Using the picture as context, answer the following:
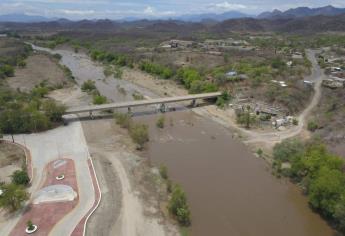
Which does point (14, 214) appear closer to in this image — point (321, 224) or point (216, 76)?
point (321, 224)

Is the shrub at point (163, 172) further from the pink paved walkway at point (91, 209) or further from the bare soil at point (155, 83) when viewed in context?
the bare soil at point (155, 83)

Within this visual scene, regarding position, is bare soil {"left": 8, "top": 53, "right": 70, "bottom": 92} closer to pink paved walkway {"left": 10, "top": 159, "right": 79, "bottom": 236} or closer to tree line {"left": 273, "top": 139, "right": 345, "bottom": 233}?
pink paved walkway {"left": 10, "top": 159, "right": 79, "bottom": 236}

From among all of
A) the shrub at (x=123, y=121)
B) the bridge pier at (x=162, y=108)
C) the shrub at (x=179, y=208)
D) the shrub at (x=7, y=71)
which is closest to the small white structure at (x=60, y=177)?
the shrub at (x=179, y=208)

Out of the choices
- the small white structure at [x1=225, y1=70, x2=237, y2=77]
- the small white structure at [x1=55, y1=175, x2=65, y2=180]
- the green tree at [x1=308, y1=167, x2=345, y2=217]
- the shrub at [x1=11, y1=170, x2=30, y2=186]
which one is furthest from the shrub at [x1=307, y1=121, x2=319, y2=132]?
the shrub at [x1=11, y1=170, x2=30, y2=186]

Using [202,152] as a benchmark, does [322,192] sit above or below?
above

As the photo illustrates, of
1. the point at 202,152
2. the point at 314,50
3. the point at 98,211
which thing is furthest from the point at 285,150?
the point at 314,50

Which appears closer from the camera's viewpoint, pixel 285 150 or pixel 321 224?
pixel 321 224

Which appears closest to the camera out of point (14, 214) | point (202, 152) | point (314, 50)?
point (14, 214)

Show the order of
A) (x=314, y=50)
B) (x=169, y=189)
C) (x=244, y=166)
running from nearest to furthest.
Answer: (x=169, y=189)
(x=244, y=166)
(x=314, y=50)
